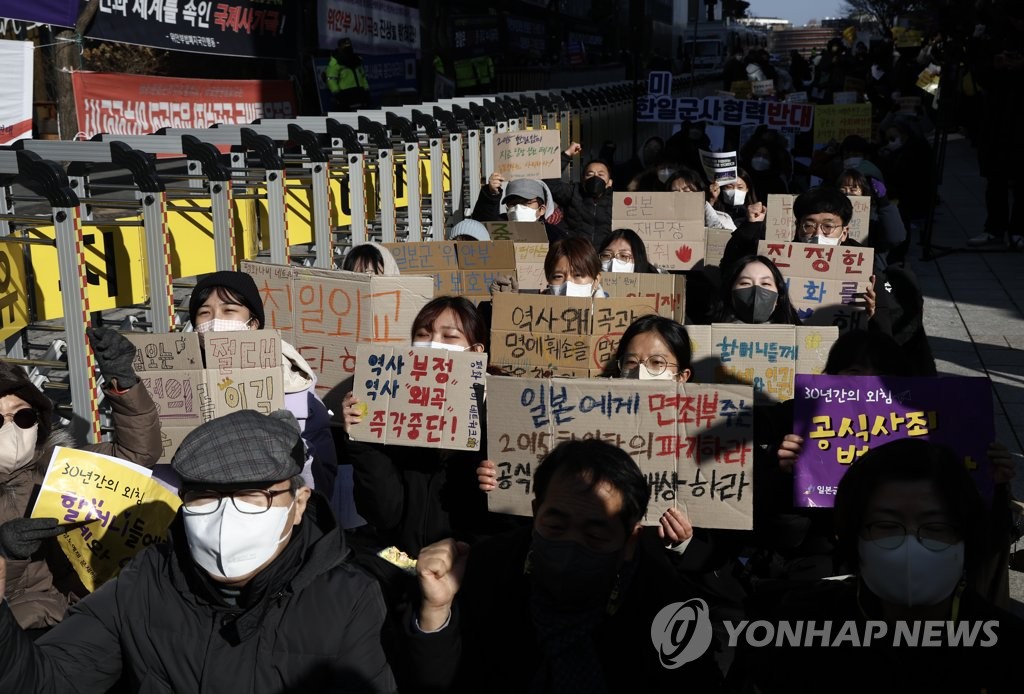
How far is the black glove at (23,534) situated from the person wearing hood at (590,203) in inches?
263

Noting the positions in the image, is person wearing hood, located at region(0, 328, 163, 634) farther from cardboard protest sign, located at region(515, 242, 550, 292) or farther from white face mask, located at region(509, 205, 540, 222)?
white face mask, located at region(509, 205, 540, 222)

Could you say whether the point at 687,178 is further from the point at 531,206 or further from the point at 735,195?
the point at 531,206

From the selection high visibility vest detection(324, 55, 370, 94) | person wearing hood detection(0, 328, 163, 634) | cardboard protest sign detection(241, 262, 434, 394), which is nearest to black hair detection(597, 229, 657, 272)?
cardboard protest sign detection(241, 262, 434, 394)

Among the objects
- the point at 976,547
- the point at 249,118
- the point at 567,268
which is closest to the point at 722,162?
the point at 567,268

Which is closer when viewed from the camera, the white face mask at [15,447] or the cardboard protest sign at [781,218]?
the white face mask at [15,447]

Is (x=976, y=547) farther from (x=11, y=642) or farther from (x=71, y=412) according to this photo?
(x=71, y=412)

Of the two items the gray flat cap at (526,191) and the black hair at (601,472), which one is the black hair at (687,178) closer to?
the gray flat cap at (526,191)

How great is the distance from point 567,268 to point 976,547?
3328mm

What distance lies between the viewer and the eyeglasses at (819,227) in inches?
268

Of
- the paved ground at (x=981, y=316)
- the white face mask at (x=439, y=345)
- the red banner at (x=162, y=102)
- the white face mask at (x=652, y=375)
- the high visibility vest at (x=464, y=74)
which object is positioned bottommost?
the paved ground at (x=981, y=316)

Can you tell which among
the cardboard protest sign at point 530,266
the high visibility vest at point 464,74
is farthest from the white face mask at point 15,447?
the high visibility vest at point 464,74

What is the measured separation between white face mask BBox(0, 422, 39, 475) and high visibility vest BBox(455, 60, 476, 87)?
26.7 m

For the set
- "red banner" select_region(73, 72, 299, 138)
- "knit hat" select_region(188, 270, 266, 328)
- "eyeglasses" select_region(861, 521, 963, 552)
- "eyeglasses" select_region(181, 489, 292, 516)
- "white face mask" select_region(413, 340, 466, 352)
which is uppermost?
"red banner" select_region(73, 72, 299, 138)

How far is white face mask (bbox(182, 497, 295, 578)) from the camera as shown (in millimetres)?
2826
